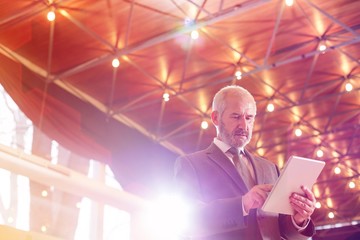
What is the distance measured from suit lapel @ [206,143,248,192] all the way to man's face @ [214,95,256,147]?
0.28ft

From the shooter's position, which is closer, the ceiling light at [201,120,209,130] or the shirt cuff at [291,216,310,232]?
the shirt cuff at [291,216,310,232]

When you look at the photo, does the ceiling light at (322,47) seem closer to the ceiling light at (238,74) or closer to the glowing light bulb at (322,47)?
the glowing light bulb at (322,47)

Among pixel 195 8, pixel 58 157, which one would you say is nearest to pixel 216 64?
pixel 195 8

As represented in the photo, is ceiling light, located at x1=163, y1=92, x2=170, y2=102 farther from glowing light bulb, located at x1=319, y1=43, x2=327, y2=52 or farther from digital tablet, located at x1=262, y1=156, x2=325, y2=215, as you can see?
digital tablet, located at x1=262, y1=156, x2=325, y2=215

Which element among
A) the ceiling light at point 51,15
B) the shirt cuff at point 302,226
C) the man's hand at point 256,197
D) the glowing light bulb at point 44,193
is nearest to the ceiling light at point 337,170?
the glowing light bulb at point 44,193

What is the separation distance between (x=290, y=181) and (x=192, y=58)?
9510 millimetres

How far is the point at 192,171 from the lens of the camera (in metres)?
2.71

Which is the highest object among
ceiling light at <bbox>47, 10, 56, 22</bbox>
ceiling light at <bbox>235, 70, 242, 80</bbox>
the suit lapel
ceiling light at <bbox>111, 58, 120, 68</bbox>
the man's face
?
ceiling light at <bbox>235, 70, 242, 80</bbox>

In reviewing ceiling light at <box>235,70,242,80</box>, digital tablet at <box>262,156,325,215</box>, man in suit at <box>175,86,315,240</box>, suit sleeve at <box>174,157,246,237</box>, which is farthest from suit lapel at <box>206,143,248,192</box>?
ceiling light at <box>235,70,242,80</box>

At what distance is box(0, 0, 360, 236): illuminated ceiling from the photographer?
33.6 ft

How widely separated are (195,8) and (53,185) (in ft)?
13.8

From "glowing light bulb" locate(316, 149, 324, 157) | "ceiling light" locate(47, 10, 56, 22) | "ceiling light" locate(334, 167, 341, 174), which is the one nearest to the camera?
"ceiling light" locate(47, 10, 56, 22)

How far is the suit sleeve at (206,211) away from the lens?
8.07 feet

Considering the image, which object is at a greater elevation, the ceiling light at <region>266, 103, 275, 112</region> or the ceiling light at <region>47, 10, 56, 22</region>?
the ceiling light at <region>266, 103, 275, 112</region>
